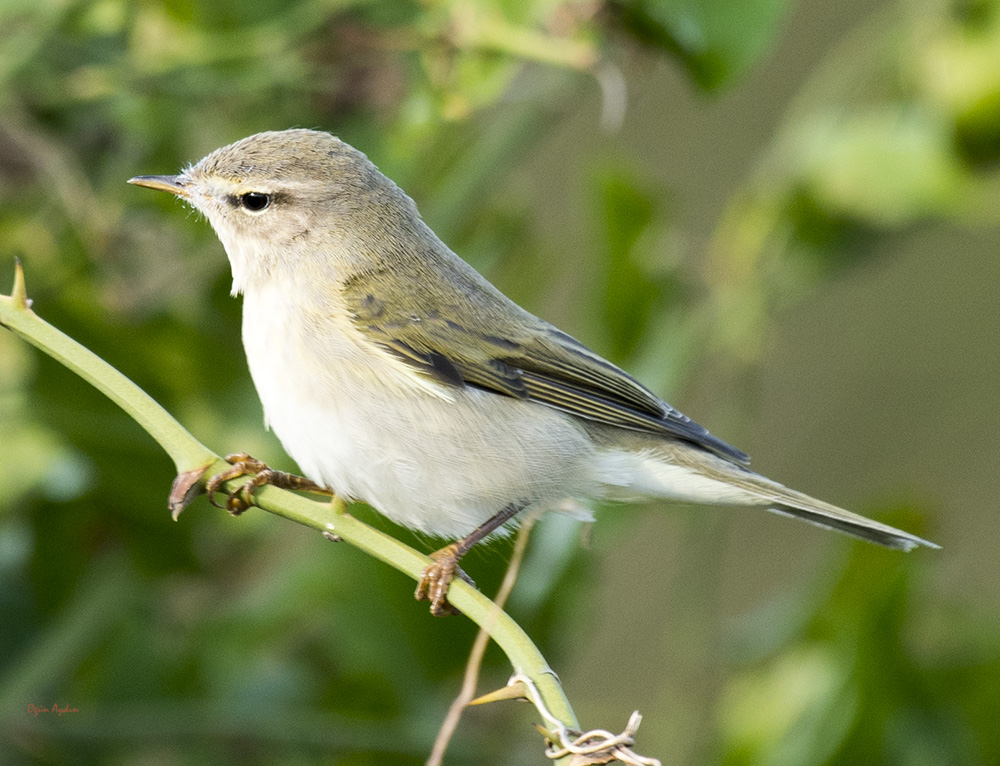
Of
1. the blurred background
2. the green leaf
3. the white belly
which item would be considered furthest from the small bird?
the green leaf

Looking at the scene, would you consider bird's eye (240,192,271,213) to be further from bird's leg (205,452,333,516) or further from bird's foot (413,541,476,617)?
bird's foot (413,541,476,617)

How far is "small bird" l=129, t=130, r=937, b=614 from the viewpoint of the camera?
230 centimetres

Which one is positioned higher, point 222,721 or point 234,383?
point 234,383

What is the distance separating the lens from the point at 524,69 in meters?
3.41

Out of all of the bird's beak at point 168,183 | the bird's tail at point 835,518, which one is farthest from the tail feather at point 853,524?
the bird's beak at point 168,183

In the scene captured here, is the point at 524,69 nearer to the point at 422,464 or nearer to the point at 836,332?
the point at 422,464

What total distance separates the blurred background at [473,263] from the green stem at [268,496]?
0.90 m

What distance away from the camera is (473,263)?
3.20 metres

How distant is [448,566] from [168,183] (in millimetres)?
989

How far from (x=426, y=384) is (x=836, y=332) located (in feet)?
16.8

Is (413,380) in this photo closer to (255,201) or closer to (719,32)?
(255,201)

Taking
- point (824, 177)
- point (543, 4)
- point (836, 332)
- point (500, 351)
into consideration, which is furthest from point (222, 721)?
point (836, 332)

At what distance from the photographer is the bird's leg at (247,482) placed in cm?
172

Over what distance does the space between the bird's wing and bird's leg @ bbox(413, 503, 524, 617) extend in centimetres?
29
